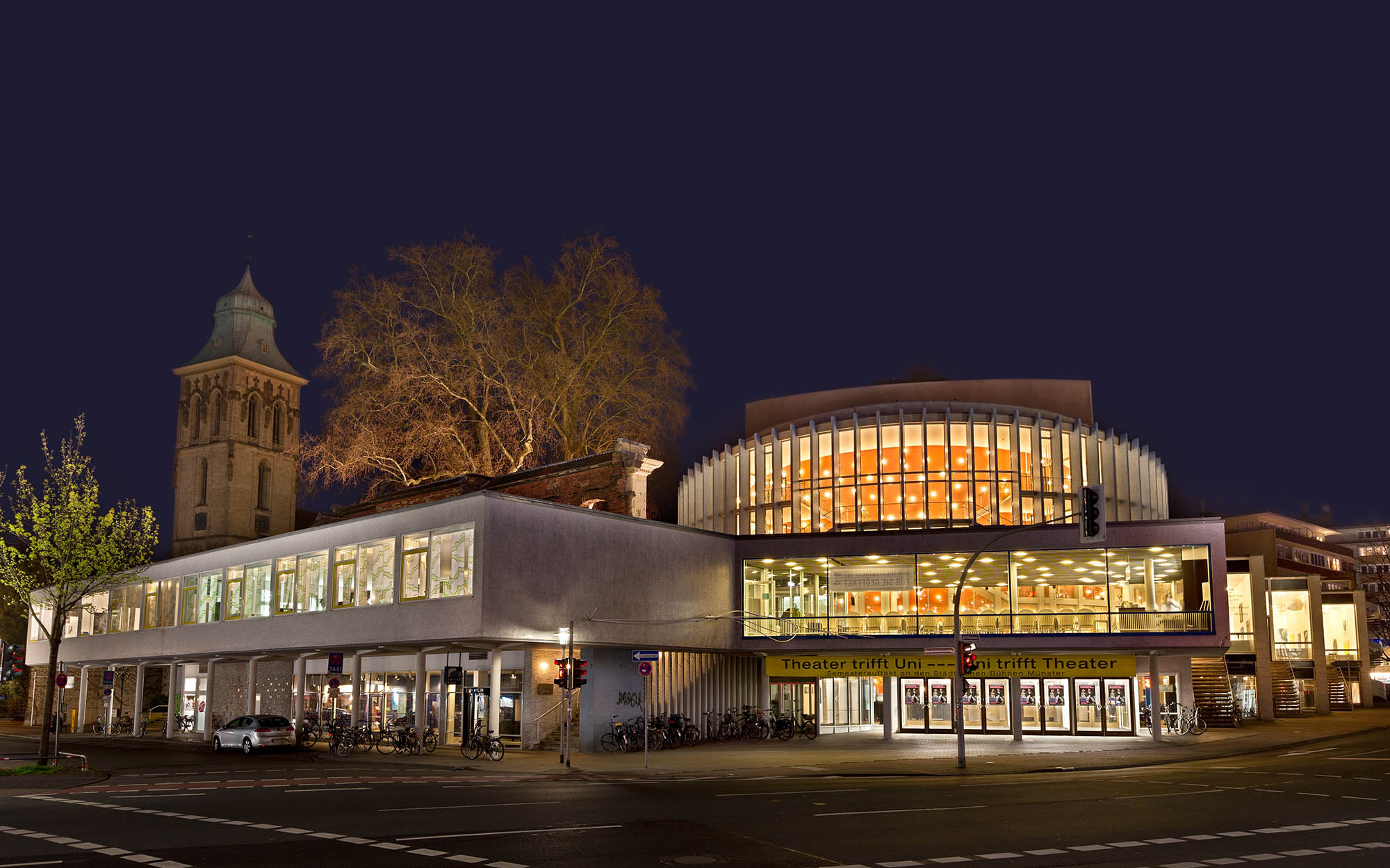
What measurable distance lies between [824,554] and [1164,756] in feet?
43.6

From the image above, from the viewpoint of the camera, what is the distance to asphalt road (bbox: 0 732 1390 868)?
13508 mm

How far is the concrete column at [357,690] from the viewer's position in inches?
1491

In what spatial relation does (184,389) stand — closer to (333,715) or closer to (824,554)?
(333,715)

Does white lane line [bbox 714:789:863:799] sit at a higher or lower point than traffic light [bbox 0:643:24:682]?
lower

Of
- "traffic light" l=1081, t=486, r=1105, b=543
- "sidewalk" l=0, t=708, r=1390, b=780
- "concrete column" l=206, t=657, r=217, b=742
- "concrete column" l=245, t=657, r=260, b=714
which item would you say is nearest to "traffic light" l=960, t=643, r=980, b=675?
"sidewalk" l=0, t=708, r=1390, b=780

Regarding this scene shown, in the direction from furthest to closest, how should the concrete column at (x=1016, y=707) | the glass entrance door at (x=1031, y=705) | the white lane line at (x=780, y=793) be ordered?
the glass entrance door at (x=1031, y=705)
the concrete column at (x=1016, y=707)
the white lane line at (x=780, y=793)

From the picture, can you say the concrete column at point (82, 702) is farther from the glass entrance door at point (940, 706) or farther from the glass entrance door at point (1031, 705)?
the glass entrance door at point (1031, 705)

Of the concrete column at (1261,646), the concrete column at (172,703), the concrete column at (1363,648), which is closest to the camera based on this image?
the concrete column at (172,703)

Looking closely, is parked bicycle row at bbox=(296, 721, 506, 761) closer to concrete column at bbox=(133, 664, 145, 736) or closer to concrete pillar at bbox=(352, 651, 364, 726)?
concrete pillar at bbox=(352, 651, 364, 726)

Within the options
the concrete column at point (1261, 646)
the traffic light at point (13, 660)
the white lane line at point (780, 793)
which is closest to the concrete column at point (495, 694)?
the white lane line at point (780, 793)

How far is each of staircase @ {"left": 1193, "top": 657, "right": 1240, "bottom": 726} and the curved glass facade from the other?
25.3 feet

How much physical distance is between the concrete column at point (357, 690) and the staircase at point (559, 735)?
6226 mm

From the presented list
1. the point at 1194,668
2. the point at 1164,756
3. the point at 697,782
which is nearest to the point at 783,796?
the point at 697,782

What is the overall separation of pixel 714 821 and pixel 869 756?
55.2 feet
